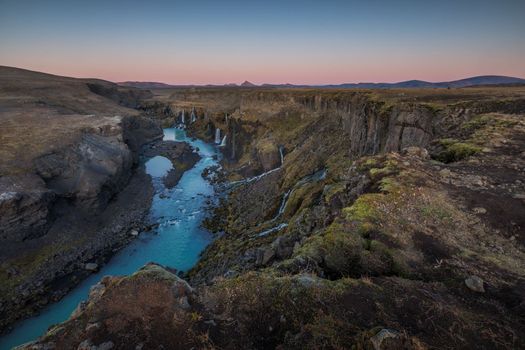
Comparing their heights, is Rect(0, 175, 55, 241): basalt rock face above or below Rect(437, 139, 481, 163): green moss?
below

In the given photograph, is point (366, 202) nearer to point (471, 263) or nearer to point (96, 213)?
point (471, 263)

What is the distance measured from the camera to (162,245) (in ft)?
103

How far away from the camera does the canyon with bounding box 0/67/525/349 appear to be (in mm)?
6812

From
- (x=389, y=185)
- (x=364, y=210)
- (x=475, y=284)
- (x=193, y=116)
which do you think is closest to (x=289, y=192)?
(x=389, y=185)

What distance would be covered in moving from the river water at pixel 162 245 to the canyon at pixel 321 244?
130 centimetres

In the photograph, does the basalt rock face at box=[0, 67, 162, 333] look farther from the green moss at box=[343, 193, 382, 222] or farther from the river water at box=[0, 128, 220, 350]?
the green moss at box=[343, 193, 382, 222]

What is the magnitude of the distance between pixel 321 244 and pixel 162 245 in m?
25.5

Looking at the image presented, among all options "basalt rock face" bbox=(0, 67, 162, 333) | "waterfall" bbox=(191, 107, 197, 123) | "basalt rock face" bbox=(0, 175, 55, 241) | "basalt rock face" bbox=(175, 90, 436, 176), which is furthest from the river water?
"waterfall" bbox=(191, 107, 197, 123)

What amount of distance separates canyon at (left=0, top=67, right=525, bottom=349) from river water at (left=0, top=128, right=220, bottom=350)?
1297 millimetres

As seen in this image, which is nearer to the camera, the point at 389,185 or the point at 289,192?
the point at 389,185

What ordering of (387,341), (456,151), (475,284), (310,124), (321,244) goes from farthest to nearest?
(310,124) < (456,151) < (321,244) < (475,284) < (387,341)

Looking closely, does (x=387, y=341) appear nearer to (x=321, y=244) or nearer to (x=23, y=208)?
(x=321, y=244)

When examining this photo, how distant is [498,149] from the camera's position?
636 inches

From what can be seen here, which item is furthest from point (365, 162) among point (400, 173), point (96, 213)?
point (96, 213)
